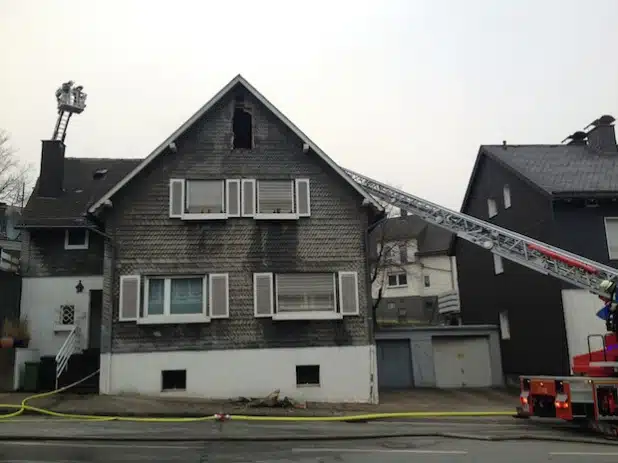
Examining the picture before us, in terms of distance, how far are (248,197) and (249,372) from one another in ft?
17.2

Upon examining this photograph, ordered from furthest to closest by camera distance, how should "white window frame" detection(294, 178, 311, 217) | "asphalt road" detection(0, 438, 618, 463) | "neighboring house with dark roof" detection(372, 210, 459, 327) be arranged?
"neighboring house with dark roof" detection(372, 210, 459, 327) < "white window frame" detection(294, 178, 311, 217) < "asphalt road" detection(0, 438, 618, 463)

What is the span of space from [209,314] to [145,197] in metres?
4.08

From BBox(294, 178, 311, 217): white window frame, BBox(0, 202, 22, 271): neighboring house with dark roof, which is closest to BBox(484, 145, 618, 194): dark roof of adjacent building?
BBox(294, 178, 311, 217): white window frame

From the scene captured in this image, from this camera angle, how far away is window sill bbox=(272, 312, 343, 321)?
17.5 meters

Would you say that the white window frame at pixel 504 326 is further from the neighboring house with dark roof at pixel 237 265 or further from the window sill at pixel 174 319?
the window sill at pixel 174 319

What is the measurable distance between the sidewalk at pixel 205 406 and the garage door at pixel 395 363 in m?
4.68

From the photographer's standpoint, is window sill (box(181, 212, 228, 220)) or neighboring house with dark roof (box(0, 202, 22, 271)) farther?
neighboring house with dark roof (box(0, 202, 22, 271))

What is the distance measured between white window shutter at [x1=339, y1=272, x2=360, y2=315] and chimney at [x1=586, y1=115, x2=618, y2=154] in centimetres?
1373

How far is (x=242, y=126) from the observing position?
63.4 ft

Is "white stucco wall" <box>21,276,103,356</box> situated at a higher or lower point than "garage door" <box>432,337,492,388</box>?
higher

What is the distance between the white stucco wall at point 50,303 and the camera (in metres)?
21.2

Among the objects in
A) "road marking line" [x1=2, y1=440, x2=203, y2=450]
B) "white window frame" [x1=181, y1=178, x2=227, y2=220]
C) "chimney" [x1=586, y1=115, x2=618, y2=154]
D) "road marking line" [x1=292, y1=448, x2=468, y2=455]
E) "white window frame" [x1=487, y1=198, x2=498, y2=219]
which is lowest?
"road marking line" [x1=292, y1=448, x2=468, y2=455]

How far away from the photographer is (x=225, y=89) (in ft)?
61.8

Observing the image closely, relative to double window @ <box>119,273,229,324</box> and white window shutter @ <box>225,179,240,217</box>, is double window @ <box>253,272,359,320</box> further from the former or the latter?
white window shutter @ <box>225,179,240,217</box>
